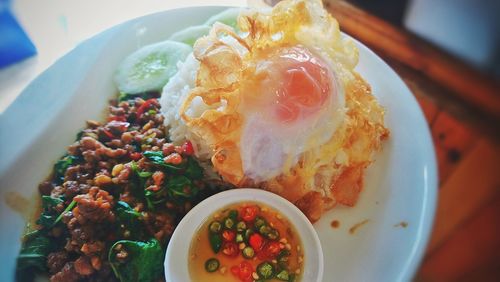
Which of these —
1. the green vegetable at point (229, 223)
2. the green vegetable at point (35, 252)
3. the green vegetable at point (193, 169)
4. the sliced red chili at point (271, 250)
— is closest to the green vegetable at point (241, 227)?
the green vegetable at point (229, 223)

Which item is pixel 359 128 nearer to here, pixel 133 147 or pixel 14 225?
pixel 133 147

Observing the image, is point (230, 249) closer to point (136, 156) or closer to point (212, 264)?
point (212, 264)

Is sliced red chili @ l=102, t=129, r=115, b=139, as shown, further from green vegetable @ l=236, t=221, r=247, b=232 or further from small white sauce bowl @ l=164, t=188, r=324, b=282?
green vegetable @ l=236, t=221, r=247, b=232

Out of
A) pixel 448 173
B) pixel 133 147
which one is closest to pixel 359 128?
pixel 448 173

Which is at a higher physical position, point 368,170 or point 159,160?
point 159,160

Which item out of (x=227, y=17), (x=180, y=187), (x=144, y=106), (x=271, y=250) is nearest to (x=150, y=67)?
(x=144, y=106)
